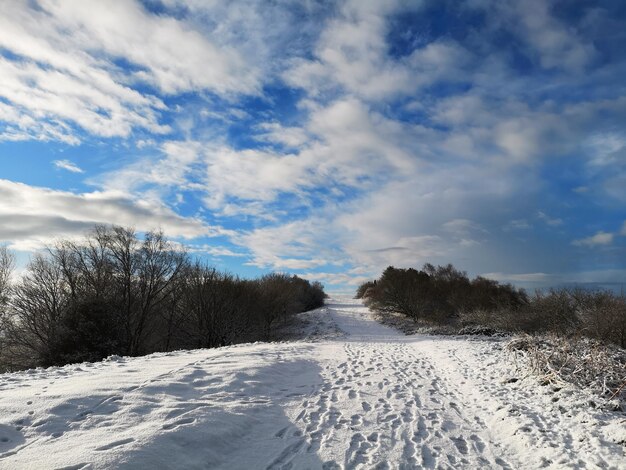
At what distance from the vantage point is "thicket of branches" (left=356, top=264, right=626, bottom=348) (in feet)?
58.8

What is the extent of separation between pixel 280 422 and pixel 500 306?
100ft

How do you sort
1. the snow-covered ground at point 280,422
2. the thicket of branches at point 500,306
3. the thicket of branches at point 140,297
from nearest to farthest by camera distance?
the snow-covered ground at point 280,422, the thicket of branches at point 500,306, the thicket of branches at point 140,297

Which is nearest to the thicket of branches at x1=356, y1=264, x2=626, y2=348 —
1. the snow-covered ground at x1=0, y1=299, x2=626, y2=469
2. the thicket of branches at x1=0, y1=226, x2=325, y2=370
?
the snow-covered ground at x1=0, y1=299, x2=626, y2=469

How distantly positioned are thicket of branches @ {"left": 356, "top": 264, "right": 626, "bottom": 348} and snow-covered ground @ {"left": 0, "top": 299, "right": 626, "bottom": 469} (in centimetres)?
1108

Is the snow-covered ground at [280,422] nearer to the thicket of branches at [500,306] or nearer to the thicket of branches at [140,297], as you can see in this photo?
the thicket of branches at [500,306]

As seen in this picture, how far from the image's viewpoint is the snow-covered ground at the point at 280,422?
5.01 m

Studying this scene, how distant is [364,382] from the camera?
10.5 m

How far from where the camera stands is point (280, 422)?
6914 millimetres

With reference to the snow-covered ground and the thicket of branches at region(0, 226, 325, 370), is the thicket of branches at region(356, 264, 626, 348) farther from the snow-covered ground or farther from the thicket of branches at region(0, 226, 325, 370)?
the thicket of branches at region(0, 226, 325, 370)

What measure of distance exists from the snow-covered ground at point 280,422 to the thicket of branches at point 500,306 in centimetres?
1108

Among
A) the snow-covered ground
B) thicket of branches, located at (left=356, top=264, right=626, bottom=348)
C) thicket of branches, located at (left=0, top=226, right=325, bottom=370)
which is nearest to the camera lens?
the snow-covered ground

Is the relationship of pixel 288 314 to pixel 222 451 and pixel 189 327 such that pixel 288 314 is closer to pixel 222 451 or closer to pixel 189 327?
pixel 189 327

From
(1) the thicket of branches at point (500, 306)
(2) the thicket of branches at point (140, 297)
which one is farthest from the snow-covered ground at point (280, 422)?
(2) the thicket of branches at point (140, 297)

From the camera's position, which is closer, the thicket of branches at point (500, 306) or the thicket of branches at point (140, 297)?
the thicket of branches at point (500, 306)
